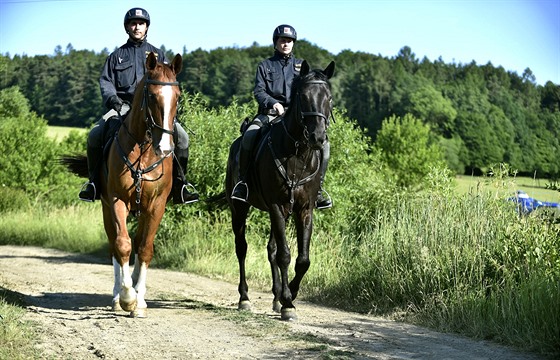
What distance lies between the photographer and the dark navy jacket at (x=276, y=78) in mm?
11062

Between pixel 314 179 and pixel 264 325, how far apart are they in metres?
2.11

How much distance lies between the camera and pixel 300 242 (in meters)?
9.95

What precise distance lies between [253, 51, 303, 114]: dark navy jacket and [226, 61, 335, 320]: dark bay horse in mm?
779

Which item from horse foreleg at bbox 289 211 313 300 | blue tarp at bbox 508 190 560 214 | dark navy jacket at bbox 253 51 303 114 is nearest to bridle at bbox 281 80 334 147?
horse foreleg at bbox 289 211 313 300

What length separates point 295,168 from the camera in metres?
9.94

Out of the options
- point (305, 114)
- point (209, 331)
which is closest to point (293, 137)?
point (305, 114)

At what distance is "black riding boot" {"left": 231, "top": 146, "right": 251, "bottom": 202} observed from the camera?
427 inches

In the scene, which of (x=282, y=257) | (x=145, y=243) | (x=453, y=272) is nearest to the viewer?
(x=282, y=257)

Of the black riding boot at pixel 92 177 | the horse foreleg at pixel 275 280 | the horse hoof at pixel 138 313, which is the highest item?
the black riding boot at pixel 92 177

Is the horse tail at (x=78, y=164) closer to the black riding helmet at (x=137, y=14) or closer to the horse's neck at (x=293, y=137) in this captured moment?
the black riding helmet at (x=137, y=14)

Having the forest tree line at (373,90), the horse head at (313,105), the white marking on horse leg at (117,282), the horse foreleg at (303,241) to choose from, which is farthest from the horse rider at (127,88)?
the forest tree line at (373,90)

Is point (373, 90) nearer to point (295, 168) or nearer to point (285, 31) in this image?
point (285, 31)

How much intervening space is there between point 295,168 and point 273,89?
1681 mm

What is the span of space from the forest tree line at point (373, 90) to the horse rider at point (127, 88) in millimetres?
43244
